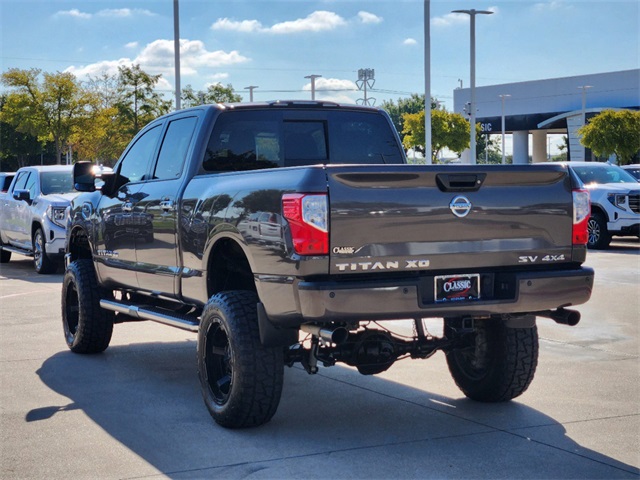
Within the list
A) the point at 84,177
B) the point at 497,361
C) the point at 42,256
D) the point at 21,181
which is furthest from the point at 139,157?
the point at 21,181

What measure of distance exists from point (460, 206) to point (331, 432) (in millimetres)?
1600

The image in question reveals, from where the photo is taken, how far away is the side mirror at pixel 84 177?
8.70 m

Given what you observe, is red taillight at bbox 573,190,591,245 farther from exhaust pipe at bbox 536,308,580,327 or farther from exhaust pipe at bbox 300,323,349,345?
exhaust pipe at bbox 300,323,349,345

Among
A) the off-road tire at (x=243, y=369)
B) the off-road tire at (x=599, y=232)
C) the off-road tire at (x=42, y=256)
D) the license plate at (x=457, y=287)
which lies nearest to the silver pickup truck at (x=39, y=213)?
the off-road tire at (x=42, y=256)

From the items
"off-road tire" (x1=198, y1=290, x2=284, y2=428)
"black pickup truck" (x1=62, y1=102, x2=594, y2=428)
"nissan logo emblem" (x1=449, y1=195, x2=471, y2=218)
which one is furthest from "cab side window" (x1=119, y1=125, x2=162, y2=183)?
"nissan logo emblem" (x1=449, y1=195, x2=471, y2=218)

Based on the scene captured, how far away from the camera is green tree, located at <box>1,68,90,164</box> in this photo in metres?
65.0

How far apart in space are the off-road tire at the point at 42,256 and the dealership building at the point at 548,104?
48512mm

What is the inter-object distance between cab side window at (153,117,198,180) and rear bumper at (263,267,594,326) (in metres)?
2.23

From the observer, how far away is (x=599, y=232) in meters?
20.6

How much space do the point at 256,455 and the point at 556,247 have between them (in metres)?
2.22

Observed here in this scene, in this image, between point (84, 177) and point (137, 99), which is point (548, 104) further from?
point (84, 177)

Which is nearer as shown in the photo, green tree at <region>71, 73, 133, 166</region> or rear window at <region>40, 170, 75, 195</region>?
rear window at <region>40, 170, 75, 195</region>

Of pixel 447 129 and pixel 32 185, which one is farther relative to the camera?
pixel 447 129

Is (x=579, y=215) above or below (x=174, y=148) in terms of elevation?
below
